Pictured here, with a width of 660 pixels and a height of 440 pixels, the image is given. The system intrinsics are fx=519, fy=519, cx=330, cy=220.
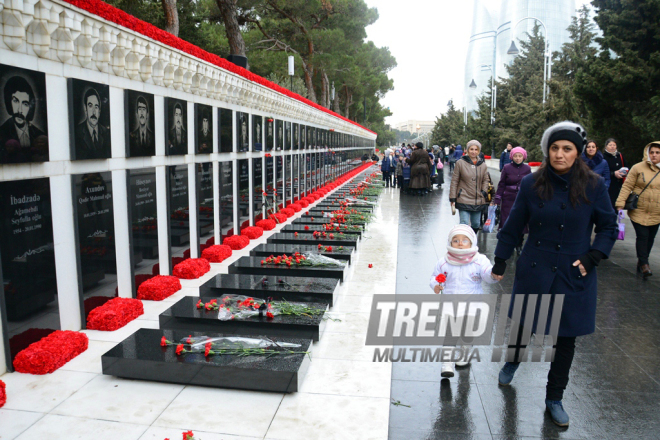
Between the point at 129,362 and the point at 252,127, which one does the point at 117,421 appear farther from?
the point at 252,127

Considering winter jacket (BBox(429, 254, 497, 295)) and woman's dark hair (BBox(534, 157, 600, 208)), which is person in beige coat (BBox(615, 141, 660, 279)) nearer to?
winter jacket (BBox(429, 254, 497, 295))

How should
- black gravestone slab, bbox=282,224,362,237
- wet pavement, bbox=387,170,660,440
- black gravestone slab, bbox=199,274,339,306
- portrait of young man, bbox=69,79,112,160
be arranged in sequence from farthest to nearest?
black gravestone slab, bbox=282,224,362,237
black gravestone slab, bbox=199,274,339,306
portrait of young man, bbox=69,79,112,160
wet pavement, bbox=387,170,660,440

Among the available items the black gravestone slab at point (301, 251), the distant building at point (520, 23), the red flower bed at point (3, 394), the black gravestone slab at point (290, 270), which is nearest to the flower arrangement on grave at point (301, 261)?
the black gravestone slab at point (290, 270)

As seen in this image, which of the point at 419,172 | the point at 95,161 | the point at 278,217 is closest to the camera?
the point at 95,161

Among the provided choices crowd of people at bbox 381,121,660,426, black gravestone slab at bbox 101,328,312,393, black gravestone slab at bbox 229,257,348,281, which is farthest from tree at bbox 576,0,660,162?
black gravestone slab at bbox 101,328,312,393

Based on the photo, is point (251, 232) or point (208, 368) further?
point (251, 232)

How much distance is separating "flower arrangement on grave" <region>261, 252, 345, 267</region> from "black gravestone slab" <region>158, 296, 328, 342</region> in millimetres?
1890

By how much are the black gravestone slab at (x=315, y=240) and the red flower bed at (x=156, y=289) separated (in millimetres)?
2768

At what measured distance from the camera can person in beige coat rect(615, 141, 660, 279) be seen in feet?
22.8

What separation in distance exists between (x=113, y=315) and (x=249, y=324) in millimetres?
1387

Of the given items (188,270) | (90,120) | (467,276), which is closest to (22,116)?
(90,120)

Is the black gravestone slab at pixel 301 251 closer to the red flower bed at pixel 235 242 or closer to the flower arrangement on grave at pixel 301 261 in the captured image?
the flower arrangement on grave at pixel 301 261

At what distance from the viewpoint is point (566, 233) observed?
10.7 feet

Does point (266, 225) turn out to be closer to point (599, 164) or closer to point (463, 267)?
point (599, 164)
